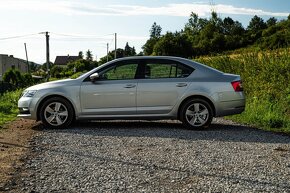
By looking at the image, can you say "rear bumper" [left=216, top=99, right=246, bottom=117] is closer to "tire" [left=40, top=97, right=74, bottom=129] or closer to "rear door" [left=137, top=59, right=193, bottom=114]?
"rear door" [left=137, top=59, right=193, bottom=114]

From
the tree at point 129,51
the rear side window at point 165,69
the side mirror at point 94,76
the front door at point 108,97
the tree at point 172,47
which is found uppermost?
the tree at point 129,51

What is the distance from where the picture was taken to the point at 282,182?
5531mm

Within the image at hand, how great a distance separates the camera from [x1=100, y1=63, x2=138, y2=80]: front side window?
10203 millimetres

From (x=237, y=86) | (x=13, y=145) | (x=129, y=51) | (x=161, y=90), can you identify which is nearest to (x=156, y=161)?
(x=13, y=145)

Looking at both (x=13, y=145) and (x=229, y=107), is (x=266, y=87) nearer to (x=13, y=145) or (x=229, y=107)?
(x=229, y=107)

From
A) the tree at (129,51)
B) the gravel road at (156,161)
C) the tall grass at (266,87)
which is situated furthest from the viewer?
the tree at (129,51)

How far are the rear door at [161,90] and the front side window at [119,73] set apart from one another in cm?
29

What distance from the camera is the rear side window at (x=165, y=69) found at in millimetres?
10211

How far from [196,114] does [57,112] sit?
3.14 meters

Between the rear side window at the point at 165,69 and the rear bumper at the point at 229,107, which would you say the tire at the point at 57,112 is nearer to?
the rear side window at the point at 165,69

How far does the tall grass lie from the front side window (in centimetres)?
367

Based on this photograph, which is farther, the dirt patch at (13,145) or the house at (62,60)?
the house at (62,60)

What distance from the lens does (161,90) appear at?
32.9 ft

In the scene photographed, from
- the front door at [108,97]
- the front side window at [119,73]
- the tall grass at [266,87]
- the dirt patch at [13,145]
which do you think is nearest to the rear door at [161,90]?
the front door at [108,97]
